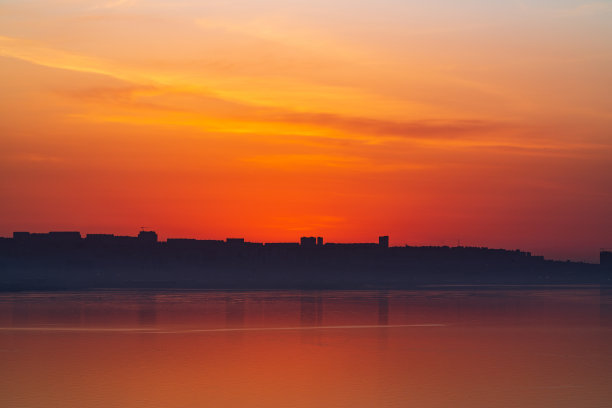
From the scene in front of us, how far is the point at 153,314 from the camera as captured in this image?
52500mm

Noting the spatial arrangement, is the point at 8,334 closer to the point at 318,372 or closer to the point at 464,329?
the point at 318,372

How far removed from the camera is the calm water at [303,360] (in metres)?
22.9

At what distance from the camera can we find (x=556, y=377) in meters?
26.7

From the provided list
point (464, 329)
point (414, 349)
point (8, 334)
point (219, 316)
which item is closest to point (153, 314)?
point (219, 316)

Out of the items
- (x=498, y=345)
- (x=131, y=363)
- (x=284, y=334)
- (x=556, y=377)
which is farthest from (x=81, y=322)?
(x=556, y=377)

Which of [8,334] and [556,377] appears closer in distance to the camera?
[556,377]

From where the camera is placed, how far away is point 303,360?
30203 millimetres

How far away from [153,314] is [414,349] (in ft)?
75.5

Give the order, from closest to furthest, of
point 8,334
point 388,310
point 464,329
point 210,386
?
point 210,386, point 8,334, point 464,329, point 388,310

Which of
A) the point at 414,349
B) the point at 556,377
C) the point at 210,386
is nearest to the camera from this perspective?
the point at 210,386

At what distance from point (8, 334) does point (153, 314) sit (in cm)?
1433

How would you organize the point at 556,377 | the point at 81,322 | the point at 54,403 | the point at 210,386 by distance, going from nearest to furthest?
the point at 54,403 < the point at 210,386 < the point at 556,377 < the point at 81,322

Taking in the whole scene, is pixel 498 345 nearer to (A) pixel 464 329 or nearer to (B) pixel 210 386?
(A) pixel 464 329

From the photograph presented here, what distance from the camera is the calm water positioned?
2294cm
